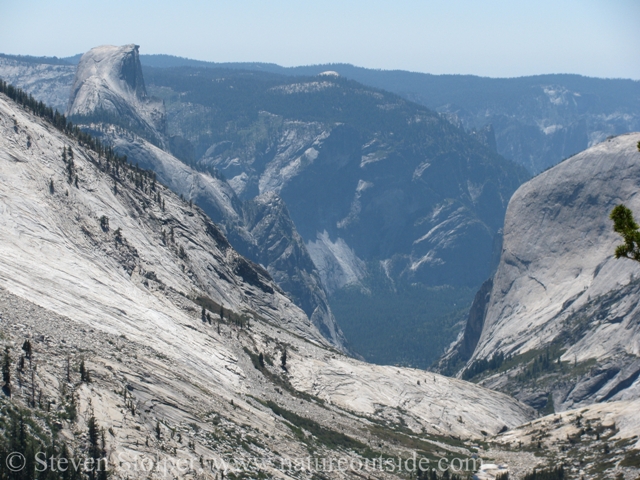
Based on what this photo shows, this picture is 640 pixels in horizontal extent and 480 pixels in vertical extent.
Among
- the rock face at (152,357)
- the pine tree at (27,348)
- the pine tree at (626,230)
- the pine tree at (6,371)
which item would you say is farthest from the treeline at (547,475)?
the pine tree at (626,230)

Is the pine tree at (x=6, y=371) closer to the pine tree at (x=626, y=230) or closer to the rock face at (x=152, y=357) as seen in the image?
the rock face at (x=152, y=357)

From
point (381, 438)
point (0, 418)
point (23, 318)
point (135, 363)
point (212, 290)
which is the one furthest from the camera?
point (212, 290)

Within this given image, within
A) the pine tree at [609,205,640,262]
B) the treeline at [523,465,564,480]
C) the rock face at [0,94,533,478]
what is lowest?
the treeline at [523,465,564,480]

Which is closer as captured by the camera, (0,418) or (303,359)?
(0,418)

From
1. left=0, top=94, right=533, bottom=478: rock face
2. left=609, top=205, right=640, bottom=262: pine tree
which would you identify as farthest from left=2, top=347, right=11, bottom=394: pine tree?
left=609, top=205, right=640, bottom=262: pine tree

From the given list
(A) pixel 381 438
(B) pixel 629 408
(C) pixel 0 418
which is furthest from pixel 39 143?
(B) pixel 629 408

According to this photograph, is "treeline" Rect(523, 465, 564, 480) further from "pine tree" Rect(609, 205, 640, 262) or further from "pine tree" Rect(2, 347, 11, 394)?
"pine tree" Rect(609, 205, 640, 262)

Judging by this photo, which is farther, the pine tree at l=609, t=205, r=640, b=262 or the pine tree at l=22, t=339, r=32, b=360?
the pine tree at l=22, t=339, r=32, b=360

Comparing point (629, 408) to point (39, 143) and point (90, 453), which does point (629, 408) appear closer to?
point (90, 453)
